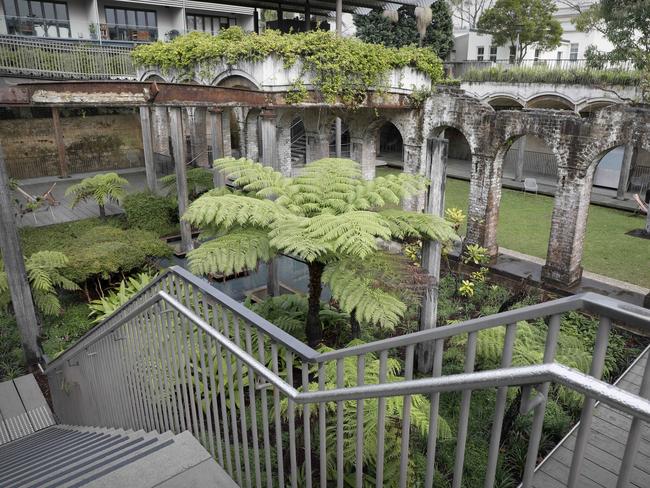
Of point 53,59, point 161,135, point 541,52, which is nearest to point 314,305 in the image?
point 53,59

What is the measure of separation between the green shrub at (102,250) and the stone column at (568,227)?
733 cm

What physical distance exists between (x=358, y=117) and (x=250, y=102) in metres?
6.14

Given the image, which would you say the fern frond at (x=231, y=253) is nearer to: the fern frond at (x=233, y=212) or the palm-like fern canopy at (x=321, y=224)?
the palm-like fern canopy at (x=321, y=224)

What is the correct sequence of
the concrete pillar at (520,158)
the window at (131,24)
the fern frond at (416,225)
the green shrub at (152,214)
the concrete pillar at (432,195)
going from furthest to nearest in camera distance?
the window at (131,24), the concrete pillar at (520,158), the green shrub at (152,214), the concrete pillar at (432,195), the fern frond at (416,225)

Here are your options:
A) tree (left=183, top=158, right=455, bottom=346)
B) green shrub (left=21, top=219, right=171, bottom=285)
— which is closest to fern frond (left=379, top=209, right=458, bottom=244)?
tree (left=183, top=158, right=455, bottom=346)

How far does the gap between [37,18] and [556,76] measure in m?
19.8

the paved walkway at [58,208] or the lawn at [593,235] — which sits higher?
the paved walkway at [58,208]

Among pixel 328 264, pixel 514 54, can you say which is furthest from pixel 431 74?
pixel 514 54

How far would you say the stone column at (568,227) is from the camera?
954cm

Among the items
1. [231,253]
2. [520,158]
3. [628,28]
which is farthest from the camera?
[520,158]

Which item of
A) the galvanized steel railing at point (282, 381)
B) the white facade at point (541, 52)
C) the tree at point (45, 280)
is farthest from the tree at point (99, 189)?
the white facade at point (541, 52)

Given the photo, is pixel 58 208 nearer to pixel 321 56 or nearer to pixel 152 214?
pixel 152 214

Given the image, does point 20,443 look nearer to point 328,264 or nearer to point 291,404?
point 328,264

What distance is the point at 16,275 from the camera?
6.90m
